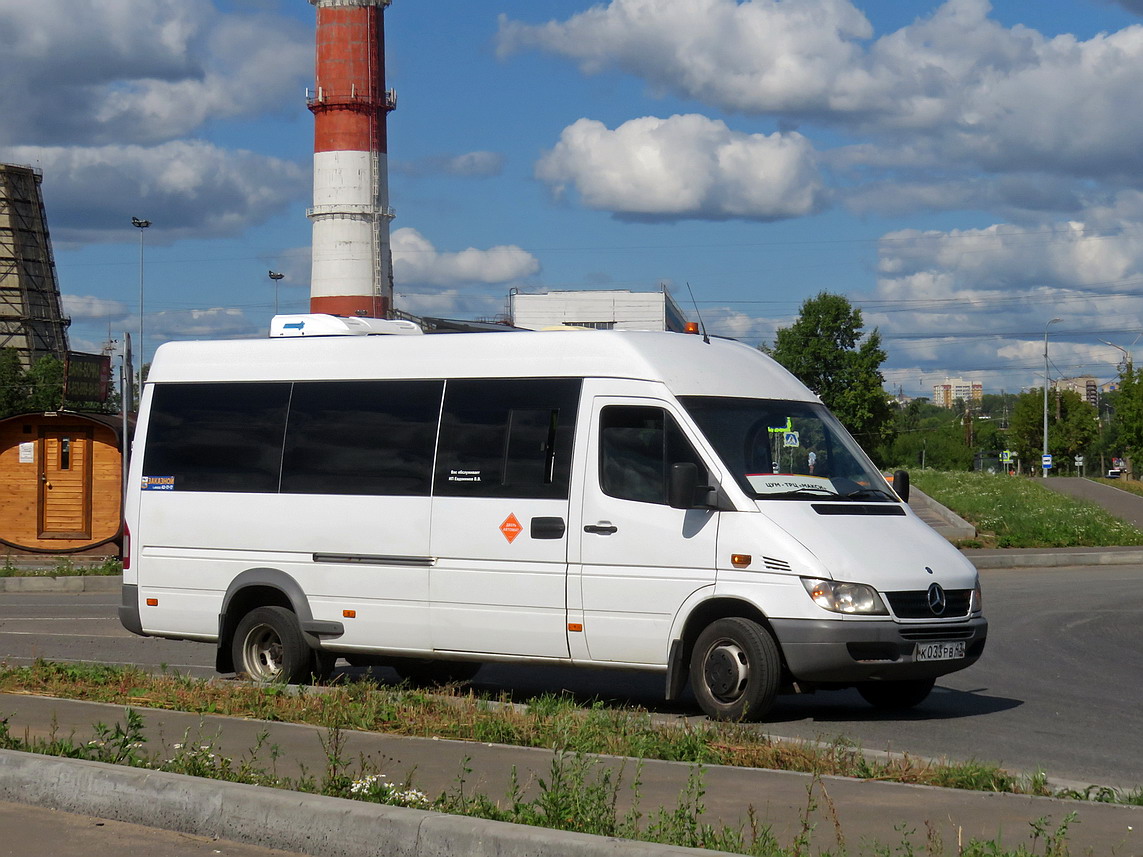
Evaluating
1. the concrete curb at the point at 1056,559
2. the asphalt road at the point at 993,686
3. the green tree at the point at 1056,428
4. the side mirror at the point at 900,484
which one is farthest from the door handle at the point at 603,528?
the green tree at the point at 1056,428

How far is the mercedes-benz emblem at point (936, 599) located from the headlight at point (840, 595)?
0.50m

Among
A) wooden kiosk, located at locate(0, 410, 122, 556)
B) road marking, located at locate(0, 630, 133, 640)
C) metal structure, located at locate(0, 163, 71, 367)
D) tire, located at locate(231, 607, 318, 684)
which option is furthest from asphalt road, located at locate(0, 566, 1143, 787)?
metal structure, located at locate(0, 163, 71, 367)

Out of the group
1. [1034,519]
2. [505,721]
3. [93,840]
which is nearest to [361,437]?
[505,721]

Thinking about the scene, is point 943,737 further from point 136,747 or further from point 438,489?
point 136,747

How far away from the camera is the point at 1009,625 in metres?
16.9

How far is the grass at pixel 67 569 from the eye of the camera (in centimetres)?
2420

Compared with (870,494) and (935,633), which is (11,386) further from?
(935,633)

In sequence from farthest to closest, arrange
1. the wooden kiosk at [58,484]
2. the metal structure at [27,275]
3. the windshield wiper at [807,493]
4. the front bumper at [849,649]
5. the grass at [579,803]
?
the metal structure at [27,275] < the wooden kiosk at [58,484] < the windshield wiper at [807,493] < the front bumper at [849,649] < the grass at [579,803]

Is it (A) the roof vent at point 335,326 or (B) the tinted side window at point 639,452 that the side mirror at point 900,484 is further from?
(A) the roof vent at point 335,326

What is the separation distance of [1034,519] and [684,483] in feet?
90.5

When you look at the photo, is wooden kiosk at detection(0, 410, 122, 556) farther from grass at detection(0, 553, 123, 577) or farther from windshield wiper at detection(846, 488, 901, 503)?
windshield wiper at detection(846, 488, 901, 503)

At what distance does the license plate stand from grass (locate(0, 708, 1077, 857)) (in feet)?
8.49

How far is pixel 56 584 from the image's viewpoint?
936 inches

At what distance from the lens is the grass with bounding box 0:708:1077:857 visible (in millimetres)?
5445
